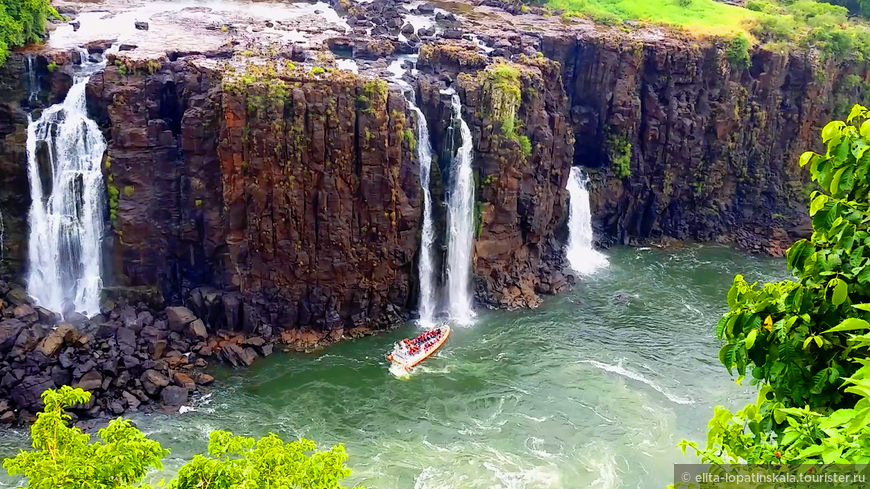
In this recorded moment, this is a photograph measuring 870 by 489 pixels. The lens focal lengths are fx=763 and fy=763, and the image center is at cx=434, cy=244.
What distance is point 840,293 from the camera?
22.6 ft

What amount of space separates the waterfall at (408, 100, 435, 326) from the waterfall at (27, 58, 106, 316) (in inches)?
565

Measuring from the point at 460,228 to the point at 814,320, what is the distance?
3100cm

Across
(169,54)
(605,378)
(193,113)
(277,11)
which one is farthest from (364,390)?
(277,11)

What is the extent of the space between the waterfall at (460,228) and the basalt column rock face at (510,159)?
0.39 m

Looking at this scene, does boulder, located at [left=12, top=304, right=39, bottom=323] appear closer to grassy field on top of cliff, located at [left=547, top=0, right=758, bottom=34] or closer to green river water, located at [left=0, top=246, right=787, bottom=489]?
green river water, located at [left=0, top=246, right=787, bottom=489]

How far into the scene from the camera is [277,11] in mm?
51938

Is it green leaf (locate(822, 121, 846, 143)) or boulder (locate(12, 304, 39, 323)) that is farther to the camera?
boulder (locate(12, 304, 39, 323))

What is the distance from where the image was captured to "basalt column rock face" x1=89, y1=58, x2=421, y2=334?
109 feet

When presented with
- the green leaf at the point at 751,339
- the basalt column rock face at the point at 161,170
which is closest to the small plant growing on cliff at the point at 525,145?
the basalt column rock face at the point at 161,170

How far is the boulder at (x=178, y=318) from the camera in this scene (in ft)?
109

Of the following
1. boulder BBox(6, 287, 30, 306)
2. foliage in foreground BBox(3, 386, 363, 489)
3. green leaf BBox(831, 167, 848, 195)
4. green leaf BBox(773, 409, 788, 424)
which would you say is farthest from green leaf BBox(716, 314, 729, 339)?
boulder BBox(6, 287, 30, 306)

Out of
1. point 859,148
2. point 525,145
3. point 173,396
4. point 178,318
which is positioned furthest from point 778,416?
point 525,145

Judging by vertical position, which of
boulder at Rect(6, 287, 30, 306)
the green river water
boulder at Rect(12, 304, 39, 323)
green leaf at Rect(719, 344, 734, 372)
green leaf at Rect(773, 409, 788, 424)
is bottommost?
the green river water

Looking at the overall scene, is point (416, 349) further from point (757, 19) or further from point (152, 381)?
point (757, 19)
